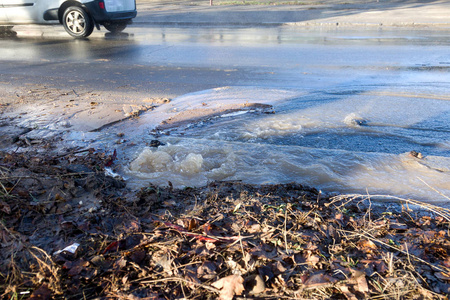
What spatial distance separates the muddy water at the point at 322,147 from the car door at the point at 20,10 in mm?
9272

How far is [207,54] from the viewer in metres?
9.39

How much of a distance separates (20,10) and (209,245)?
13.2 m

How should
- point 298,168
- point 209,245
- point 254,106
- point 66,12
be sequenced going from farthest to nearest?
point 66,12, point 254,106, point 298,168, point 209,245

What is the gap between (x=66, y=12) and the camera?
38.2 feet

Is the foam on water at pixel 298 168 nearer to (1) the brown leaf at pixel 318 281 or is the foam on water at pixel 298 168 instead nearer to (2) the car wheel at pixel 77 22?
(1) the brown leaf at pixel 318 281

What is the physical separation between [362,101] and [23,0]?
11.9 metres

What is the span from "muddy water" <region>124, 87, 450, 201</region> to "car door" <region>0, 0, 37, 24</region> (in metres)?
9.27

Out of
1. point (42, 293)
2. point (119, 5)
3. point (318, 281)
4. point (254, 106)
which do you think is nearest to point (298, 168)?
point (254, 106)

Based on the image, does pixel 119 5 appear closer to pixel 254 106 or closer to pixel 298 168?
pixel 254 106

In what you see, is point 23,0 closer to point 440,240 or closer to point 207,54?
point 207,54

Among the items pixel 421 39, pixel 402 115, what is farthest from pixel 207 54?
pixel 421 39

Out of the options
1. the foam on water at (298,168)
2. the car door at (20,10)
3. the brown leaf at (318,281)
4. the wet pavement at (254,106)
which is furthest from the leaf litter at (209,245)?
the car door at (20,10)

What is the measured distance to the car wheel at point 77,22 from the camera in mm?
11664

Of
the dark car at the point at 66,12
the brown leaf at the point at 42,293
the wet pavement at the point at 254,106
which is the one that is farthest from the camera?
the dark car at the point at 66,12
